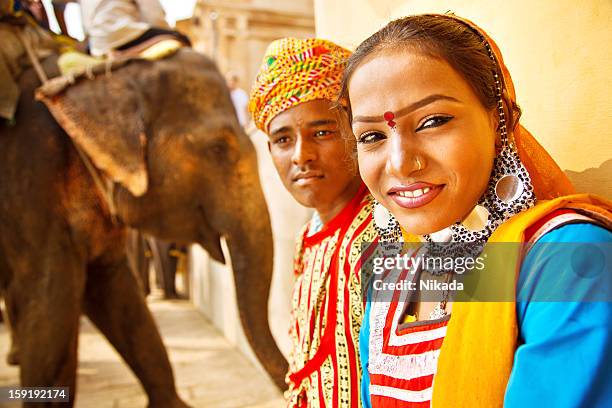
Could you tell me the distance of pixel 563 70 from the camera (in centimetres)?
107

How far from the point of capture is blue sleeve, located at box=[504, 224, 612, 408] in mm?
588

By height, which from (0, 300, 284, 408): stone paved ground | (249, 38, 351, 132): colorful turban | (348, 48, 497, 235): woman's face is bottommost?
(0, 300, 284, 408): stone paved ground

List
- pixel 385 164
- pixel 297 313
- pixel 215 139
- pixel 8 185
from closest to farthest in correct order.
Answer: pixel 385 164 → pixel 297 313 → pixel 8 185 → pixel 215 139

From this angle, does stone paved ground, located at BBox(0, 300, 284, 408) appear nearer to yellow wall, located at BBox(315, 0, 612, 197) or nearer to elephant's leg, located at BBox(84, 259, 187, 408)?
elephant's leg, located at BBox(84, 259, 187, 408)

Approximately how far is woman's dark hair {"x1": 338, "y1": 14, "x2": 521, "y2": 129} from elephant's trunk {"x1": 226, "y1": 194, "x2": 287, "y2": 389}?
71.6 inches

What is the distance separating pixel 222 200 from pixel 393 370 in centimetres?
185

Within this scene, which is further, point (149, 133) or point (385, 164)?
point (149, 133)

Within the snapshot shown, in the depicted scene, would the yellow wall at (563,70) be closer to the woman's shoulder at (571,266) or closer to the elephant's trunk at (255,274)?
the woman's shoulder at (571,266)

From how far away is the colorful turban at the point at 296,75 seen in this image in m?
1.31

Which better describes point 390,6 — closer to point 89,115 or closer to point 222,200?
point 222,200

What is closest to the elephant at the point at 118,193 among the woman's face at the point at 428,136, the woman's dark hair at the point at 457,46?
the woman's face at the point at 428,136

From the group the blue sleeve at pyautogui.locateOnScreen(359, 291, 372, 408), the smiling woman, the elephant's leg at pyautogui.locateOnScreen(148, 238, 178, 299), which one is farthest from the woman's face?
the elephant's leg at pyautogui.locateOnScreen(148, 238, 178, 299)

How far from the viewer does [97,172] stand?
8.63 feet

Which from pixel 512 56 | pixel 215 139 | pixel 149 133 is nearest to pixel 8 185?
pixel 149 133
